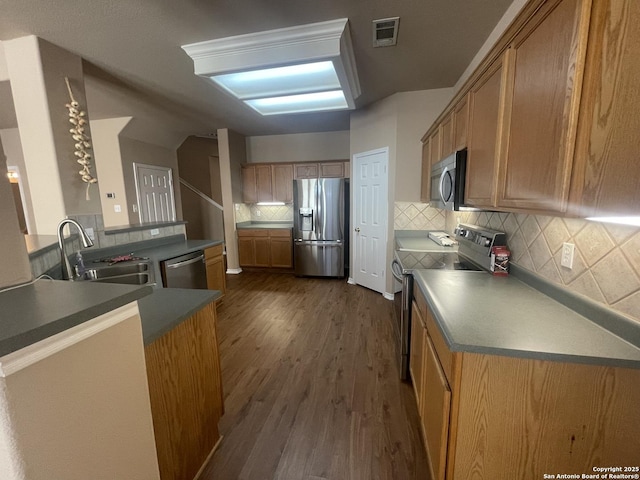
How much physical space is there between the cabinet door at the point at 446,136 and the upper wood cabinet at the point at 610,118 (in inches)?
52.2

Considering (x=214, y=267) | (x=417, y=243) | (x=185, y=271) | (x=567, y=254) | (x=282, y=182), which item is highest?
(x=282, y=182)

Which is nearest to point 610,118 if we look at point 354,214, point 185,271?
point 185,271

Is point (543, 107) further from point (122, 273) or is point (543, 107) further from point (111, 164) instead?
point (111, 164)

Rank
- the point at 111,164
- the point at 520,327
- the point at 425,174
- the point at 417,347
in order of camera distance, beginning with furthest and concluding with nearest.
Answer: the point at 111,164 → the point at 425,174 → the point at 417,347 → the point at 520,327

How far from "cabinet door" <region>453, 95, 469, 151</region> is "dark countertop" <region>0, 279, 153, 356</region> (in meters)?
2.00

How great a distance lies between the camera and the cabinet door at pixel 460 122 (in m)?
1.75

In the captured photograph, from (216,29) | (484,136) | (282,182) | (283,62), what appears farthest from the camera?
(282,182)

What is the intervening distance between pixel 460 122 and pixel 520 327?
1447mm

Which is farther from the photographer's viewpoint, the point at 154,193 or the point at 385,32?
the point at 154,193

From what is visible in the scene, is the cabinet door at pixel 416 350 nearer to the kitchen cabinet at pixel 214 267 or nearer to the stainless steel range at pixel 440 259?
the stainless steel range at pixel 440 259

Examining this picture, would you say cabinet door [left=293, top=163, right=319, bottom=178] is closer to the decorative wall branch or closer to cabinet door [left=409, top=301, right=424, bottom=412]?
the decorative wall branch

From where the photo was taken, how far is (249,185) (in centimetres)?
538

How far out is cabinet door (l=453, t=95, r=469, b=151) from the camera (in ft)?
5.75

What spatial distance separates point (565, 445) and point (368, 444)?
97 cm
